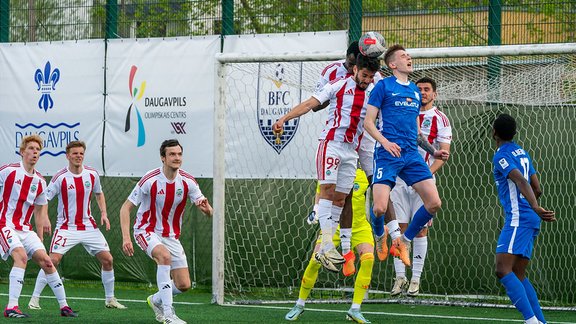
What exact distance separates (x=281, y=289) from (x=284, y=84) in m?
2.64

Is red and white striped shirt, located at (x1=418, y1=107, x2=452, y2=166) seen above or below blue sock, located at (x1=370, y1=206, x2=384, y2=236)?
above

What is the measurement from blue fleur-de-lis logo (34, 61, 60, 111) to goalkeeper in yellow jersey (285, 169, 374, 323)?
633 centimetres

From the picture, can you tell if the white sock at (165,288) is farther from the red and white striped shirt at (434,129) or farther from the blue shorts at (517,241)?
the red and white striped shirt at (434,129)

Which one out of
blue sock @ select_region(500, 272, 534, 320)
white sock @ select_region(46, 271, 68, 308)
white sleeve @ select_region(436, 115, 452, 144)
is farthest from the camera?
white sleeve @ select_region(436, 115, 452, 144)

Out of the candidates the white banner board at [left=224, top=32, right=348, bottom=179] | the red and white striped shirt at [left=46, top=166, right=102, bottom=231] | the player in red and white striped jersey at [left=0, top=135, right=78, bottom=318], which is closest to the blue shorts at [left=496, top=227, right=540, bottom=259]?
the player in red and white striped jersey at [left=0, top=135, right=78, bottom=318]

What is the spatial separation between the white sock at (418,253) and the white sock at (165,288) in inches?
117

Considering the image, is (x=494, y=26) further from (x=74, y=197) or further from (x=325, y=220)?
(x=74, y=197)

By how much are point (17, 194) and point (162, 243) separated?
2032 mm

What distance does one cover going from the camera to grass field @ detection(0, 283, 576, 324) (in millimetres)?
10680

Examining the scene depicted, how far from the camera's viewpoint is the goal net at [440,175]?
12289mm

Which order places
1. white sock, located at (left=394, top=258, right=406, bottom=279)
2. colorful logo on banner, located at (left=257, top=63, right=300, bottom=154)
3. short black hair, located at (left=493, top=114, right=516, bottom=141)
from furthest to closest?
colorful logo on banner, located at (left=257, top=63, right=300, bottom=154), white sock, located at (left=394, top=258, right=406, bottom=279), short black hair, located at (left=493, top=114, right=516, bottom=141)

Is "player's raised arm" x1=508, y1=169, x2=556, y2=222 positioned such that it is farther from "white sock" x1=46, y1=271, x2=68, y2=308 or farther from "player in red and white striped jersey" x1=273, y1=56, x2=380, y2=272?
"white sock" x1=46, y1=271, x2=68, y2=308

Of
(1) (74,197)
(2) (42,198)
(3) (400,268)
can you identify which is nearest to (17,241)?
(2) (42,198)

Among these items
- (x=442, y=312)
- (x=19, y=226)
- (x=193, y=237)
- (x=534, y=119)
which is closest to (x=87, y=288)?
(x=193, y=237)
